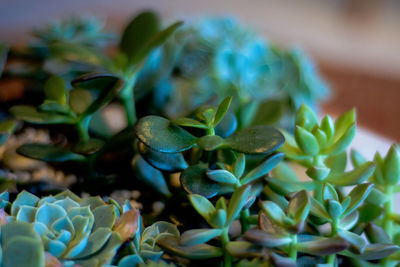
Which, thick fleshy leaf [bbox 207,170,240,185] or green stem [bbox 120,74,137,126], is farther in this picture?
green stem [bbox 120,74,137,126]

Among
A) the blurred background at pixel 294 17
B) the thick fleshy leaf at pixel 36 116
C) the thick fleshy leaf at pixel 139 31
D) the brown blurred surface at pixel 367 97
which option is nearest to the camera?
the thick fleshy leaf at pixel 36 116

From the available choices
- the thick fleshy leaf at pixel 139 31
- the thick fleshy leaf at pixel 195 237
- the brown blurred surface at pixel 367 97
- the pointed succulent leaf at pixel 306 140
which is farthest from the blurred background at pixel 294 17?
the thick fleshy leaf at pixel 195 237

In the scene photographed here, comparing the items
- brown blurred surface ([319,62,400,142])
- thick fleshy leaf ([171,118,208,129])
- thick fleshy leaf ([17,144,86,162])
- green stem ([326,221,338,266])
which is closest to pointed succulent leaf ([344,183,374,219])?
green stem ([326,221,338,266])

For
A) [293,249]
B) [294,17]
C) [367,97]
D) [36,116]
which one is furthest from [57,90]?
[294,17]

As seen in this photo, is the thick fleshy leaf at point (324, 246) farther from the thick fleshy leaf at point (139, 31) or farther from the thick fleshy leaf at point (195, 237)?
the thick fleshy leaf at point (139, 31)

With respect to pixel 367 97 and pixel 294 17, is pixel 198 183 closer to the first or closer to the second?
pixel 367 97

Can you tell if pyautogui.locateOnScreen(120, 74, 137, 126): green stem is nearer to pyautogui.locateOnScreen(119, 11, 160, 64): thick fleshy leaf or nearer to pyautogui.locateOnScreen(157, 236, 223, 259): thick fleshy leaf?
pyautogui.locateOnScreen(119, 11, 160, 64): thick fleshy leaf

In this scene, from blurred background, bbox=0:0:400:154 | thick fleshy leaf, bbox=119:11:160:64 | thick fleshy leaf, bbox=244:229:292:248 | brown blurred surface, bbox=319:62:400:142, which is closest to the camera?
thick fleshy leaf, bbox=244:229:292:248

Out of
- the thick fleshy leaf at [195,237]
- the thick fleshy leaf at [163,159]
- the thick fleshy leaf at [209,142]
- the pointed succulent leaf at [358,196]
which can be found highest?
the thick fleshy leaf at [209,142]
